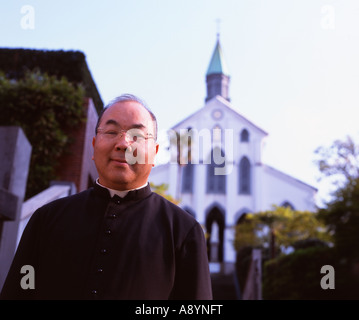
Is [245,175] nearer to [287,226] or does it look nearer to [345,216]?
[287,226]

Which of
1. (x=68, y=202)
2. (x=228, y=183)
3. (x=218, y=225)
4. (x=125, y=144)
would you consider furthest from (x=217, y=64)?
(x=125, y=144)

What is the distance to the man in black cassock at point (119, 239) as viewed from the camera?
1570 millimetres

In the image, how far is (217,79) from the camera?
137 feet

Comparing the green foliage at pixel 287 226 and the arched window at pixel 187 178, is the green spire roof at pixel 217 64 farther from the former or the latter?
the green foliage at pixel 287 226

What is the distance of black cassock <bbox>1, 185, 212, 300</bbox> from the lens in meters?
1.56

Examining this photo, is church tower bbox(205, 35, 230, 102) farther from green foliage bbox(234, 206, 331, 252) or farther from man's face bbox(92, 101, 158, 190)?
man's face bbox(92, 101, 158, 190)

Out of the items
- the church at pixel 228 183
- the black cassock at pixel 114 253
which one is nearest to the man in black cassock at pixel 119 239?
the black cassock at pixel 114 253

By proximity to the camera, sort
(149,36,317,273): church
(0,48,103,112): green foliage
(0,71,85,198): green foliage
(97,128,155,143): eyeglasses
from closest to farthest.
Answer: (97,128,155,143): eyeglasses → (0,71,85,198): green foliage → (0,48,103,112): green foliage → (149,36,317,273): church

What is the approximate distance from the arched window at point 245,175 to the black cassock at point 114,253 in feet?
106

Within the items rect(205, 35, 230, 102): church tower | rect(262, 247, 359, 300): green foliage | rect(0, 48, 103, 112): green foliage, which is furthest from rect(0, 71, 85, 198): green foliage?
rect(205, 35, 230, 102): church tower

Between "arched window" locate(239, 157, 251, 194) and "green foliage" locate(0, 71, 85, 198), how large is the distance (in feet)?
86.7

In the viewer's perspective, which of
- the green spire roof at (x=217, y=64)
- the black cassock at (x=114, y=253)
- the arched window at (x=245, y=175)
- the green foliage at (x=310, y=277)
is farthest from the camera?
the green spire roof at (x=217, y=64)

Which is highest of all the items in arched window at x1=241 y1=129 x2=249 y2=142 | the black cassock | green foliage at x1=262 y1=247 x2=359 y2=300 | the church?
arched window at x1=241 y1=129 x2=249 y2=142
